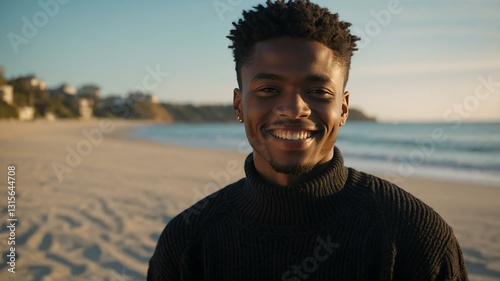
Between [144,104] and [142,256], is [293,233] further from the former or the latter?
[144,104]

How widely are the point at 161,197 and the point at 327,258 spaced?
20.2 feet

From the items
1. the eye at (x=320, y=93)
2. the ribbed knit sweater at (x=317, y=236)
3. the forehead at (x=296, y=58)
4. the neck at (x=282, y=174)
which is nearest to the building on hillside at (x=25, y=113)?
the ribbed knit sweater at (x=317, y=236)

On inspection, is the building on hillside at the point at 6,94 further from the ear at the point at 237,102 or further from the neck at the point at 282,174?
the neck at the point at 282,174

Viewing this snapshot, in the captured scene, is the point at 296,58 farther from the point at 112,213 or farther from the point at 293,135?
the point at 112,213

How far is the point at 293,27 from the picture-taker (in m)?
1.67

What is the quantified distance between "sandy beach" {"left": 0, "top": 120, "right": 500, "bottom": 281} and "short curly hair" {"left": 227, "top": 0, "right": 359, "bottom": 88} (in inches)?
124

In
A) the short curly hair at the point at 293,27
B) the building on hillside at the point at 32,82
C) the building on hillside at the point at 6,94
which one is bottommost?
the short curly hair at the point at 293,27

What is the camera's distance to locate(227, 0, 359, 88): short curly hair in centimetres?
168

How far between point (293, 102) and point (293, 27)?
275mm

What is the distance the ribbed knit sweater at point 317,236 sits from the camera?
5.35 ft

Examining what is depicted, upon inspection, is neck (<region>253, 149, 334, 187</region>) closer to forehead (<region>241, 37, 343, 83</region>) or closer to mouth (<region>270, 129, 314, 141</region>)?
mouth (<region>270, 129, 314, 141</region>)

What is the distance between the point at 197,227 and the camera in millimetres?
1896

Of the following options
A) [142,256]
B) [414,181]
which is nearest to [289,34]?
[142,256]

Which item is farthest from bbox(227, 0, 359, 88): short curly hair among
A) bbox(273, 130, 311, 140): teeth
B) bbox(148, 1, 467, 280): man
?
bbox(273, 130, 311, 140): teeth
